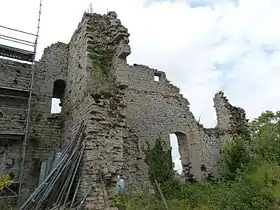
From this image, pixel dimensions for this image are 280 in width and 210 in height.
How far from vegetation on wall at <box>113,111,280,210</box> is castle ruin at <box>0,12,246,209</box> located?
805 mm

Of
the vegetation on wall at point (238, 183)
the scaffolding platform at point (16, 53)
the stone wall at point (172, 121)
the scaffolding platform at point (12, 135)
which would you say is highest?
the scaffolding platform at point (16, 53)

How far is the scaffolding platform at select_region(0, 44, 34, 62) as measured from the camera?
10859 millimetres

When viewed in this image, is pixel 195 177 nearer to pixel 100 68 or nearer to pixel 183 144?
pixel 183 144

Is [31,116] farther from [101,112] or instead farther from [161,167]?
[161,167]

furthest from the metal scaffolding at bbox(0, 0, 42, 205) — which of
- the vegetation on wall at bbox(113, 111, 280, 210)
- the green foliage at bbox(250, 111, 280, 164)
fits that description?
the green foliage at bbox(250, 111, 280, 164)

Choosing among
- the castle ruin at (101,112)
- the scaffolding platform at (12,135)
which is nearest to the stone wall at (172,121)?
the castle ruin at (101,112)

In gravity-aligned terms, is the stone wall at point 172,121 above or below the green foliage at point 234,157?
above

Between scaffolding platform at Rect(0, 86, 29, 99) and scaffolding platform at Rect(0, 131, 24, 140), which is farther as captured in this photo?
scaffolding platform at Rect(0, 86, 29, 99)

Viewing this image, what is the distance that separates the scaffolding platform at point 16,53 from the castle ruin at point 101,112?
0.79ft

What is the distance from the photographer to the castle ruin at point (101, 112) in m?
7.75

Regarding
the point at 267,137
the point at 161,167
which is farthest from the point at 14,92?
the point at 267,137

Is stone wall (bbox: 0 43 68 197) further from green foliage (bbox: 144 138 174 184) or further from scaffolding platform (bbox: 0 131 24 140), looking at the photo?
green foliage (bbox: 144 138 174 184)

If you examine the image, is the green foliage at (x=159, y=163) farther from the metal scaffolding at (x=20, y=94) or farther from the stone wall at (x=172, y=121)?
the metal scaffolding at (x=20, y=94)

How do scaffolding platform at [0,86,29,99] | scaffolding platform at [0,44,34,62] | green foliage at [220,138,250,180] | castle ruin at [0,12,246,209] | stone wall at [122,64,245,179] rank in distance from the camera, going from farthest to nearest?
stone wall at [122,64,245,179]
green foliage at [220,138,250,180]
scaffolding platform at [0,44,34,62]
scaffolding platform at [0,86,29,99]
castle ruin at [0,12,246,209]
